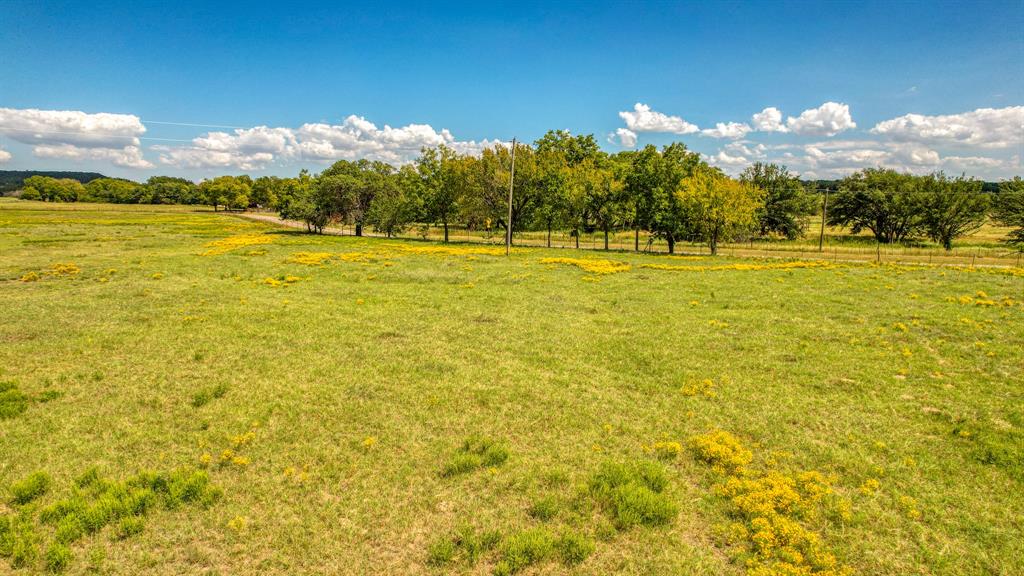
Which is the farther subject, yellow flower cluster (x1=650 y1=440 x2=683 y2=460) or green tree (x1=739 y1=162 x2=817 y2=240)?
green tree (x1=739 y1=162 x2=817 y2=240)

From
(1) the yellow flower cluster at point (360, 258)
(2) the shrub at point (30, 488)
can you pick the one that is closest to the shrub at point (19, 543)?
(2) the shrub at point (30, 488)

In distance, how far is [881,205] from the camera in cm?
7162

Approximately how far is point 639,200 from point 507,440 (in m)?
52.8

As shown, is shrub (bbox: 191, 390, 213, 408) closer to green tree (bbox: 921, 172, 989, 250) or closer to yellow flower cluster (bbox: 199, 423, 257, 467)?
yellow flower cluster (bbox: 199, 423, 257, 467)

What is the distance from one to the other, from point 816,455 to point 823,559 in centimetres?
318

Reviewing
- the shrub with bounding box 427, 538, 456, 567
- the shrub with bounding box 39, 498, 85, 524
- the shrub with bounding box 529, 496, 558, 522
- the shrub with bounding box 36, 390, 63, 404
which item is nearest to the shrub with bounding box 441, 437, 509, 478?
the shrub with bounding box 529, 496, 558, 522

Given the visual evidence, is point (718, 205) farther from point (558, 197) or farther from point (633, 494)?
point (633, 494)

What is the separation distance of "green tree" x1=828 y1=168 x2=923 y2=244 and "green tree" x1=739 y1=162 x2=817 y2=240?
4.97 metres

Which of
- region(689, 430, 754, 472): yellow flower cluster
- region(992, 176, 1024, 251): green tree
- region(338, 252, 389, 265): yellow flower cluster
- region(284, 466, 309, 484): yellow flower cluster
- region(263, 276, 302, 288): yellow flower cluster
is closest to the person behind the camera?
region(284, 466, 309, 484): yellow flower cluster

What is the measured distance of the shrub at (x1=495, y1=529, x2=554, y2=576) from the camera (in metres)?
5.72

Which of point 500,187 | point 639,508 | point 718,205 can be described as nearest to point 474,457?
point 639,508

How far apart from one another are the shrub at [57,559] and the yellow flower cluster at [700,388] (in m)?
11.7

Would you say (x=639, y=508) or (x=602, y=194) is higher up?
(x=602, y=194)

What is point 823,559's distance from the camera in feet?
19.3
